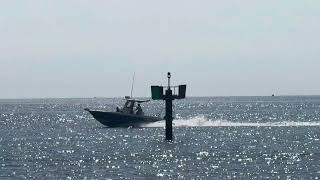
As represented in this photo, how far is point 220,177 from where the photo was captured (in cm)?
5422

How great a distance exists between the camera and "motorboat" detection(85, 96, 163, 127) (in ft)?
350

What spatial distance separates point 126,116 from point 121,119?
101 centimetres

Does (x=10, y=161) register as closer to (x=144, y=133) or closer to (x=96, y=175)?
(x=96, y=175)

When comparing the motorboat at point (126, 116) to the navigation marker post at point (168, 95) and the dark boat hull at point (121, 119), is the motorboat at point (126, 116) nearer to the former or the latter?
the dark boat hull at point (121, 119)

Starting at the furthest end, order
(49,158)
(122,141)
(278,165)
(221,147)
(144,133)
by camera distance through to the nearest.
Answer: (144,133)
(122,141)
(221,147)
(49,158)
(278,165)

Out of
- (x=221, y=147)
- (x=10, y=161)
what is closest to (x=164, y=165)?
(x=10, y=161)

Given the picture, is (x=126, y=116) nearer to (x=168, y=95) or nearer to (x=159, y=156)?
(x=168, y=95)

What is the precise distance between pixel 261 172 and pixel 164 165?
25.6 feet

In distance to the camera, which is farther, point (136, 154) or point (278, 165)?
point (136, 154)

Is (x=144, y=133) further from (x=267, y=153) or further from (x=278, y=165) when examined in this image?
(x=278, y=165)

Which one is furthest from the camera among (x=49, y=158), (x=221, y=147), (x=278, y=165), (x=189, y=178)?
(x=221, y=147)

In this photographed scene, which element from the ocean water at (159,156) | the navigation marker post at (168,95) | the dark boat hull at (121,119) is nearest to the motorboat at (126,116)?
the dark boat hull at (121,119)

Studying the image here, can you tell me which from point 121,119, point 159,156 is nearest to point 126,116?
point 121,119

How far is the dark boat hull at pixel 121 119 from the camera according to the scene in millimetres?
107125
